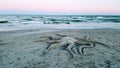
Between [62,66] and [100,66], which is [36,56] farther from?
[100,66]

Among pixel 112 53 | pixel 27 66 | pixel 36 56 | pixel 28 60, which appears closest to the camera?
pixel 27 66

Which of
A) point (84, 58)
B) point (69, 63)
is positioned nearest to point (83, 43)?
point (84, 58)

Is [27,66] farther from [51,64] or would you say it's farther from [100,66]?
[100,66]

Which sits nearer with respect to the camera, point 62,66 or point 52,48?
point 62,66

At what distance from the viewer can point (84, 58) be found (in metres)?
5.51

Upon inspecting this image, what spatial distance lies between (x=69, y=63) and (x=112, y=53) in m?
2.33

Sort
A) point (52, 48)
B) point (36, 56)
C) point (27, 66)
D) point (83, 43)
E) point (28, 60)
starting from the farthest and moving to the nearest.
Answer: point (83, 43) → point (52, 48) → point (36, 56) → point (28, 60) → point (27, 66)

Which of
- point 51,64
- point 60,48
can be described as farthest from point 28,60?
point 60,48

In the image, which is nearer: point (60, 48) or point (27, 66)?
point (27, 66)

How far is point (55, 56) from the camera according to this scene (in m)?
5.75

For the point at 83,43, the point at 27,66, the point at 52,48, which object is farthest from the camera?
the point at 83,43

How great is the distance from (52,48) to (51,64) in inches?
68.1

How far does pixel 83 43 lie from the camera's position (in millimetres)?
7270

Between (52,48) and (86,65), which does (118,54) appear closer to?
(86,65)
